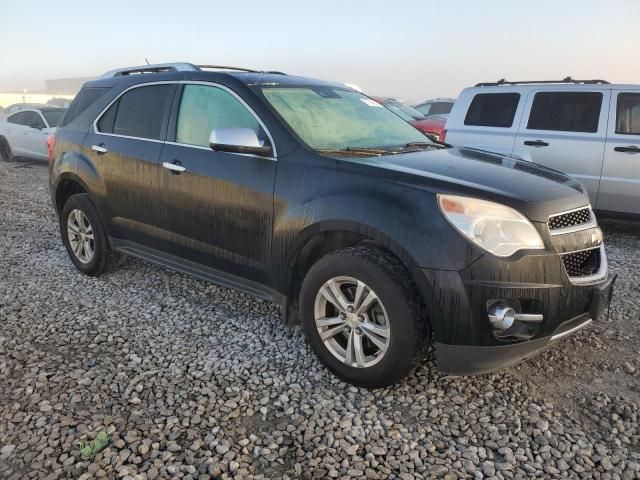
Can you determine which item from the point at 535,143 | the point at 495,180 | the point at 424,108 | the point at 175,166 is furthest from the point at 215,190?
the point at 424,108

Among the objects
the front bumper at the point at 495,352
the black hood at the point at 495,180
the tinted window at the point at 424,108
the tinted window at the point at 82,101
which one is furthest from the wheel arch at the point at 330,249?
the tinted window at the point at 424,108

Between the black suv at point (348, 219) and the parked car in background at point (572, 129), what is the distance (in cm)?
328

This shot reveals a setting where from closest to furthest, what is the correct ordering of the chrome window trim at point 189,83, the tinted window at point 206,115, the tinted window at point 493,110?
the chrome window trim at point 189,83, the tinted window at point 206,115, the tinted window at point 493,110

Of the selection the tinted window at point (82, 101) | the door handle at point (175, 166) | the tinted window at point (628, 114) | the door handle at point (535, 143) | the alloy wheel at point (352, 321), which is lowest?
the alloy wheel at point (352, 321)

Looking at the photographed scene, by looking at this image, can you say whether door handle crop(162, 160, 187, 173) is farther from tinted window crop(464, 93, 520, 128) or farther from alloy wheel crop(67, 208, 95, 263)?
tinted window crop(464, 93, 520, 128)

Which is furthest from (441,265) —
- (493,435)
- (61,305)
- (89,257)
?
(89,257)

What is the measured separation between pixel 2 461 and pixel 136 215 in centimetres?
208

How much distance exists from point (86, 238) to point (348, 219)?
293cm

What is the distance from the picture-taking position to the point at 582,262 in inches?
110

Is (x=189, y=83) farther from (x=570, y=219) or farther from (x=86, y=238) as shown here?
(x=570, y=219)

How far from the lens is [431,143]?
3852mm

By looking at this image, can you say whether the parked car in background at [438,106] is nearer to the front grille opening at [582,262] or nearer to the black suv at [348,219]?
the black suv at [348,219]

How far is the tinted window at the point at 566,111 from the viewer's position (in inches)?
248

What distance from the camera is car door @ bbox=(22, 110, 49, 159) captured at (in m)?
11.8
